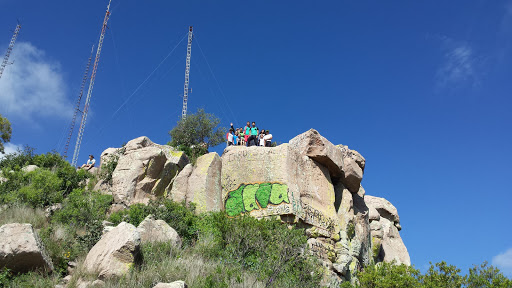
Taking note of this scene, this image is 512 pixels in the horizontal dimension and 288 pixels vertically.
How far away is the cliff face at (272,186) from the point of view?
18500 millimetres

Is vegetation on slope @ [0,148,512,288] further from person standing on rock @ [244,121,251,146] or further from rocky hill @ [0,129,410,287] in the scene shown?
person standing on rock @ [244,121,251,146]

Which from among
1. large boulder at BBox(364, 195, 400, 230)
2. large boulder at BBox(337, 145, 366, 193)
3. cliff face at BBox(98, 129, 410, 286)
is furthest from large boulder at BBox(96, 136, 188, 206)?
large boulder at BBox(364, 195, 400, 230)

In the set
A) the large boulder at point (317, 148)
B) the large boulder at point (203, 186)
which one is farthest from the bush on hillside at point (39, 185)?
the large boulder at point (317, 148)

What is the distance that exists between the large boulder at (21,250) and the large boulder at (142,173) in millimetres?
6725

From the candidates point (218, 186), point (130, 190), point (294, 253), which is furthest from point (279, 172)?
point (130, 190)

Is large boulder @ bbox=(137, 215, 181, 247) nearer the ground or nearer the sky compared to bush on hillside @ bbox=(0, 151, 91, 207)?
nearer the ground

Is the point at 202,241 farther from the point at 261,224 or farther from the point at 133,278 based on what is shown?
the point at 133,278

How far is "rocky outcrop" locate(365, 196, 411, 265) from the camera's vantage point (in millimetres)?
26469

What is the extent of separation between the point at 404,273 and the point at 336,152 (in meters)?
7.10

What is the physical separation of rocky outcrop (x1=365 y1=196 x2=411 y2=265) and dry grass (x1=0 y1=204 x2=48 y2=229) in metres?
18.3

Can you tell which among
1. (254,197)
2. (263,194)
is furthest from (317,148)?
(254,197)

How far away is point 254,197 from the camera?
18.9 meters

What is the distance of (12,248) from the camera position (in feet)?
37.7

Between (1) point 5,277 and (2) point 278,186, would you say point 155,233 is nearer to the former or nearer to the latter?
(1) point 5,277
